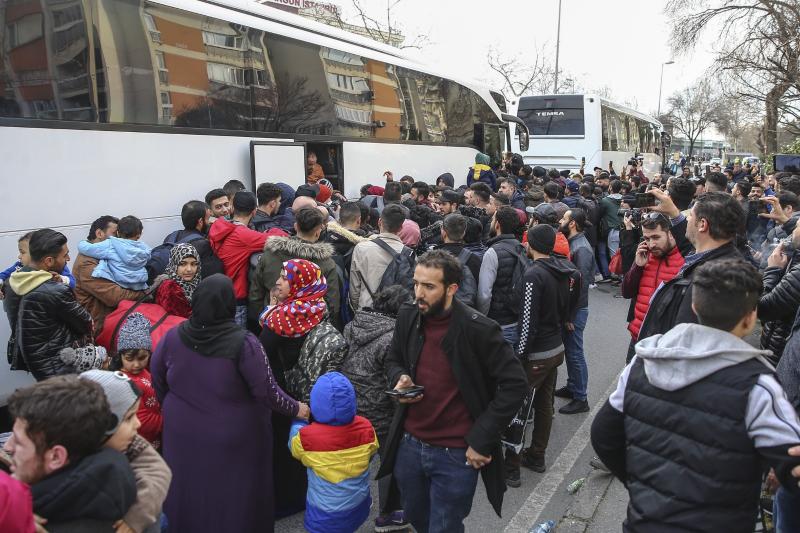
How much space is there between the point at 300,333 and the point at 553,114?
61.1 ft

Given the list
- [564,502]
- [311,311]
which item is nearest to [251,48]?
[311,311]

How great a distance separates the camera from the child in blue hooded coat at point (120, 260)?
14.8ft

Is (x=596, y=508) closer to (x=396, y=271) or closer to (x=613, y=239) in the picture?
(x=396, y=271)

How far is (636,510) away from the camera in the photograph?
7.56ft

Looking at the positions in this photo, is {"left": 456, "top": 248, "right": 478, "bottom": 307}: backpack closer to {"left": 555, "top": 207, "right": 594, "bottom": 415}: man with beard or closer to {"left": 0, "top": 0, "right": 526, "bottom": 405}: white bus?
{"left": 555, "top": 207, "right": 594, "bottom": 415}: man with beard

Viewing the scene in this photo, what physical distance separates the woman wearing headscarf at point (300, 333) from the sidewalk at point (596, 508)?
1886mm

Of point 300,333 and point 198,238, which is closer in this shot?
point 300,333

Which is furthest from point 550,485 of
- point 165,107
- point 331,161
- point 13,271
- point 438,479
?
point 331,161

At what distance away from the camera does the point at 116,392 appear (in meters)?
2.20

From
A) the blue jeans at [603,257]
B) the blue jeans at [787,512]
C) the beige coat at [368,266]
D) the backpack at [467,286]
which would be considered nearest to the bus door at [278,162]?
the beige coat at [368,266]

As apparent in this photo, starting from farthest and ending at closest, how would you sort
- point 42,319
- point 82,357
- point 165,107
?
point 165,107
point 82,357
point 42,319

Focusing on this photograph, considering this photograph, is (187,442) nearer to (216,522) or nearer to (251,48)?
(216,522)

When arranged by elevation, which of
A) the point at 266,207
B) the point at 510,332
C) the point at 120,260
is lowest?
the point at 510,332

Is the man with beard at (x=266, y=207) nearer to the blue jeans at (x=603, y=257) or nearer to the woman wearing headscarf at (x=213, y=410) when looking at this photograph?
the woman wearing headscarf at (x=213, y=410)
